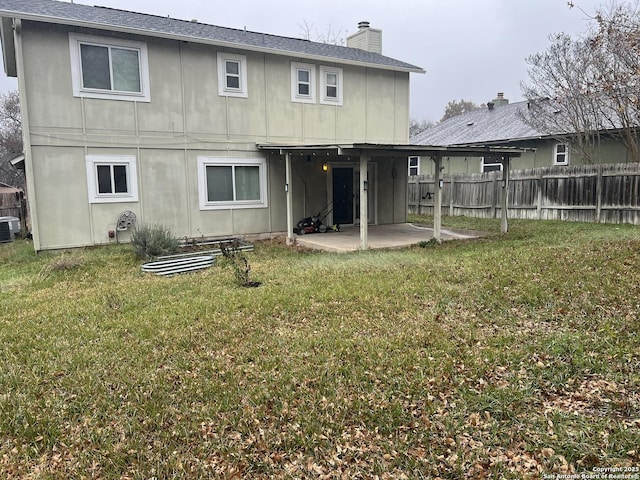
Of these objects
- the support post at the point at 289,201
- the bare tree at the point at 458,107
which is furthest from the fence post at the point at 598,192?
the bare tree at the point at 458,107

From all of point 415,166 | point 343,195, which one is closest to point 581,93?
point 343,195

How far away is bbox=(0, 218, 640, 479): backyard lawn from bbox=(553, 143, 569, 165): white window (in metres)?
13.3

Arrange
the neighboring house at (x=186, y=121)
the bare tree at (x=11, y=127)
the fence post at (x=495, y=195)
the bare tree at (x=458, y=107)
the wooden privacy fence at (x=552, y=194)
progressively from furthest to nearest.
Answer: the bare tree at (x=458, y=107) → the bare tree at (x=11, y=127) → the fence post at (x=495, y=195) → the wooden privacy fence at (x=552, y=194) → the neighboring house at (x=186, y=121)

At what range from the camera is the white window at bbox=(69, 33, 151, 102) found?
1033cm

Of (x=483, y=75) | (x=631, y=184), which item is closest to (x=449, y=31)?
(x=483, y=75)

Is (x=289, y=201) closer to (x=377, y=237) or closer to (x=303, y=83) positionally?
(x=377, y=237)

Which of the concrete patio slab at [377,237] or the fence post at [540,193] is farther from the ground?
the fence post at [540,193]

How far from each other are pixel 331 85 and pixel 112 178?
22.5ft

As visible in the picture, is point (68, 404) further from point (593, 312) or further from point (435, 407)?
point (593, 312)

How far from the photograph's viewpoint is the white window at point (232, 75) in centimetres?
1205

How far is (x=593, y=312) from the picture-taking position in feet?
17.6

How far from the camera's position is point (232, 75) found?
40.2ft

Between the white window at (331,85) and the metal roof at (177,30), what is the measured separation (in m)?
0.43

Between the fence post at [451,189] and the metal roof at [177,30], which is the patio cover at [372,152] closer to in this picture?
the metal roof at [177,30]
